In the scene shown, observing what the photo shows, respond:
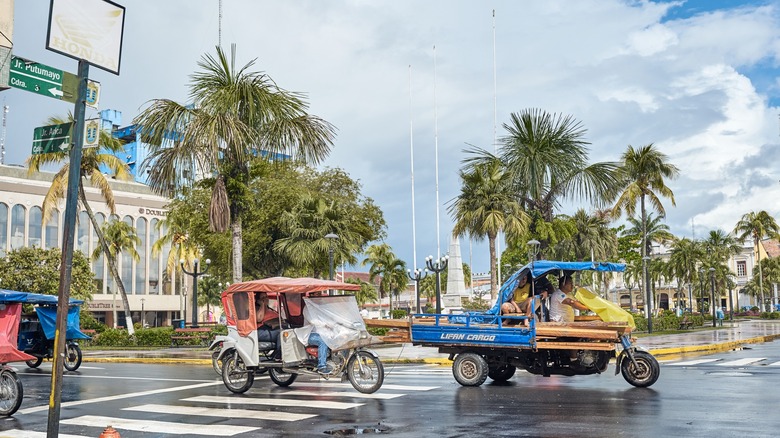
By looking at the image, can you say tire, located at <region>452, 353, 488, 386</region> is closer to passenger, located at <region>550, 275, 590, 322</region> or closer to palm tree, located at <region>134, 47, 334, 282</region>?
passenger, located at <region>550, 275, 590, 322</region>

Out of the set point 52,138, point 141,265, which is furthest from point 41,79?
point 141,265

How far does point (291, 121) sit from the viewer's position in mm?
25000

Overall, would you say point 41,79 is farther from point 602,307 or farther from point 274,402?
point 602,307

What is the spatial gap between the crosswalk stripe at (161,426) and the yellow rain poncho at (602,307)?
6.99 meters

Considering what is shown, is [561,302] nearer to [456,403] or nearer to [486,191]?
[456,403]

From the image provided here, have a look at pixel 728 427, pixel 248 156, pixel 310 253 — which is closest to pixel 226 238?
pixel 310 253

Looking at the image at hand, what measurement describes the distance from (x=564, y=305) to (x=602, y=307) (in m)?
0.70

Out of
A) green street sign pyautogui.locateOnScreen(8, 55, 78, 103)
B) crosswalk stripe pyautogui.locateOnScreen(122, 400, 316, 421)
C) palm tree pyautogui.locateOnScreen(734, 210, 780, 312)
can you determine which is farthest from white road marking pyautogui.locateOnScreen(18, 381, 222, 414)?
palm tree pyautogui.locateOnScreen(734, 210, 780, 312)

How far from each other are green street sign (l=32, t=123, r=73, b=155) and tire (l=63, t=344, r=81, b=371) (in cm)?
1498

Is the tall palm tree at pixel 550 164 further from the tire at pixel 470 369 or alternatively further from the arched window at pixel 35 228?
the arched window at pixel 35 228

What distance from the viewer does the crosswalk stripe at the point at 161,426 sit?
34.6 feet

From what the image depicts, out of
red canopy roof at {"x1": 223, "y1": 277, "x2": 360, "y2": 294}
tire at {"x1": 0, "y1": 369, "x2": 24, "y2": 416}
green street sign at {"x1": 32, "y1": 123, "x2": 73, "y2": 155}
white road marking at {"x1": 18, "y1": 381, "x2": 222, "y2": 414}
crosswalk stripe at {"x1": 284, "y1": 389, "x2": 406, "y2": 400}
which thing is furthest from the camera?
red canopy roof at {"x1": 223, "y1": 277, "x2": 360, "y2": 294}

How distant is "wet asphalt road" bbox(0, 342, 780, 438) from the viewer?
1016 cm

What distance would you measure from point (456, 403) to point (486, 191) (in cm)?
2340
